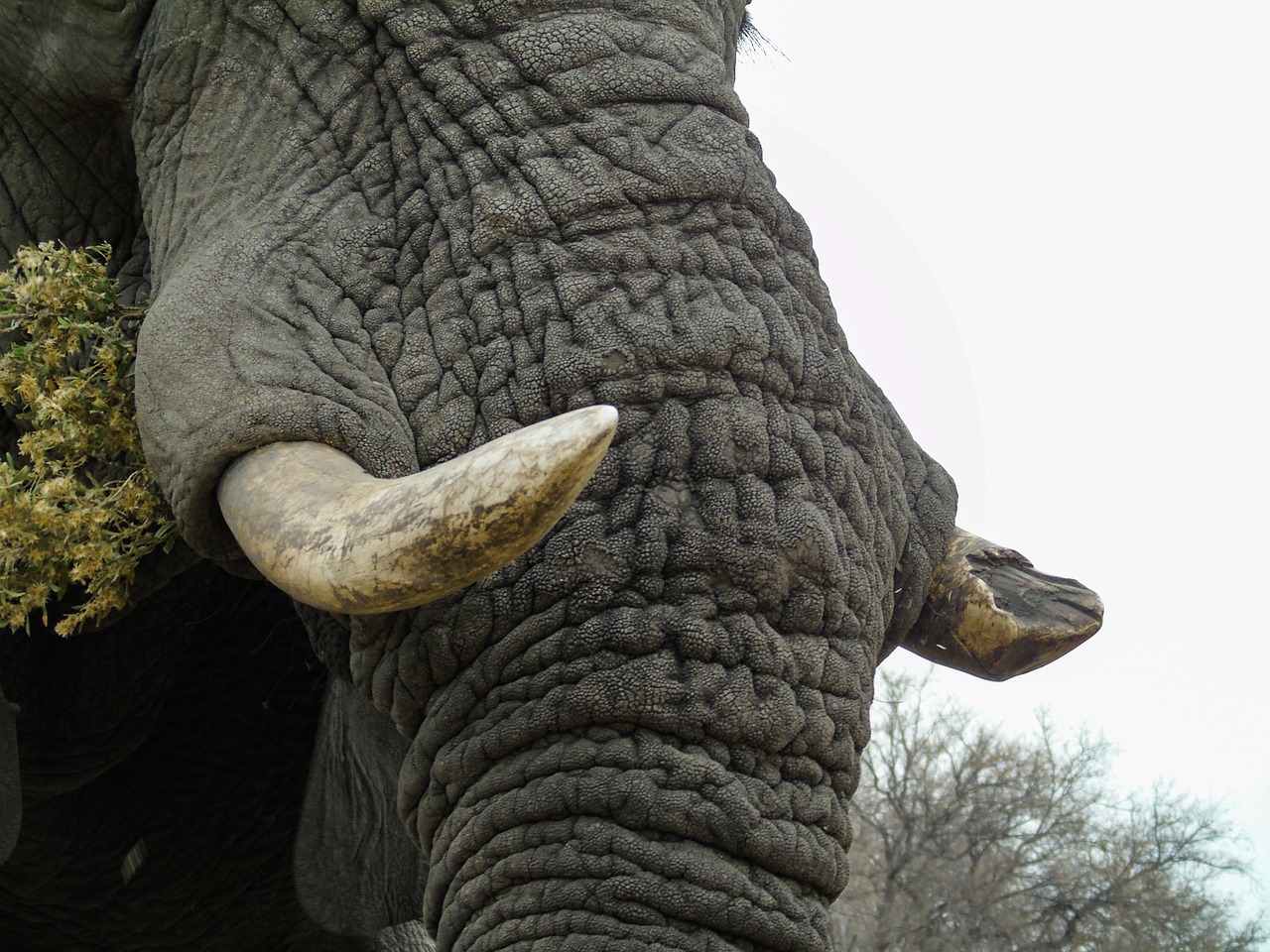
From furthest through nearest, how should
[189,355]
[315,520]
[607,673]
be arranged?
1. [189,355]
2. [607,673]
3. [315,520]

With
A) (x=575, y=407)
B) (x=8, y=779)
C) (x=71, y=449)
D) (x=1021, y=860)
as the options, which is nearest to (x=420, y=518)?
(x=575, y=407)

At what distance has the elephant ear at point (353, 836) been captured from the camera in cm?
391

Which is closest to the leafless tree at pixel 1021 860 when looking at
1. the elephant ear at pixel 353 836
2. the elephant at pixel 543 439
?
the elephant ear at pixel 353 836

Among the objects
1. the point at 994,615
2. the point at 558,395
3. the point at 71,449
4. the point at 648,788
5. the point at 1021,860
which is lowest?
the point at 1021,860

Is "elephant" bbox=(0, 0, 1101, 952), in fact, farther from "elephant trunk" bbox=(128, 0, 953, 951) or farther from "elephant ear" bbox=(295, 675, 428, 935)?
"elephant ear" bbox=(295, 675, 428, 935)

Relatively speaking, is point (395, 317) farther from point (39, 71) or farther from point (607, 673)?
point (39, 71)

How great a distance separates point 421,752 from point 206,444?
22.4 inches

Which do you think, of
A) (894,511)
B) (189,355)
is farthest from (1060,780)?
(189,355)

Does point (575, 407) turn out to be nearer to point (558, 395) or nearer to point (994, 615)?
point (558, 395)

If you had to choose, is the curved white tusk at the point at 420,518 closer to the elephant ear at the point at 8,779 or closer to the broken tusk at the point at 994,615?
the broken tusk at the point at 994,615

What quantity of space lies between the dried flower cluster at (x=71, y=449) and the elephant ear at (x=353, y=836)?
109cm

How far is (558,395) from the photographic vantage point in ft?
7.55

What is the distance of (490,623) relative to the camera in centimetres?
230

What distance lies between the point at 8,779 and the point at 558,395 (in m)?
1.87
